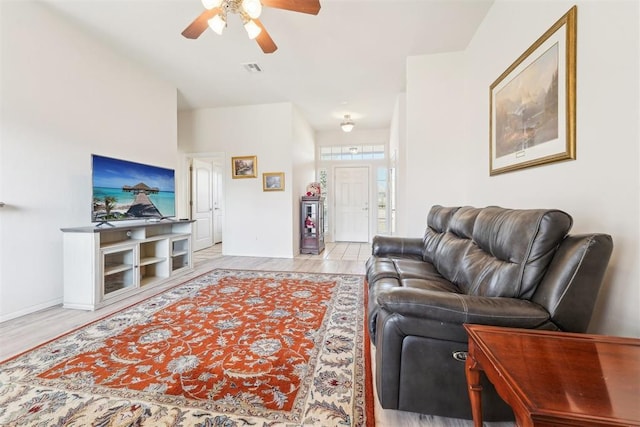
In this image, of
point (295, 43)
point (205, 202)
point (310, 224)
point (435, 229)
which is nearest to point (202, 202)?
point (205, 202)

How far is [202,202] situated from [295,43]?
417 cm

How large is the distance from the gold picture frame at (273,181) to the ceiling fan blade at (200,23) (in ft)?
8.98

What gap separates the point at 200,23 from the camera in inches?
90.7

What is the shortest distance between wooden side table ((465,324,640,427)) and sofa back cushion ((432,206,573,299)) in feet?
1.21

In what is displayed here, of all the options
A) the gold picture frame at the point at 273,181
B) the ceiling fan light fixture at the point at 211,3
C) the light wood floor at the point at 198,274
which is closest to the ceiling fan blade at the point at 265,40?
the ceiling fan light fixture at the point at 211,3

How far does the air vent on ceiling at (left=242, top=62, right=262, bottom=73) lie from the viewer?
3.58 meters

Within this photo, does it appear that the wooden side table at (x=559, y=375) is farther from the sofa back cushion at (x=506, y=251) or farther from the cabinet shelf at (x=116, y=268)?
the cabinet shelf at (x=116, y=268)

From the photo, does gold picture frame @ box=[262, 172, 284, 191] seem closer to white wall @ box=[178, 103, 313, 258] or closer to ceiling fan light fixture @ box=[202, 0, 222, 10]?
white wall @ box=[178, 103, 313, 258]

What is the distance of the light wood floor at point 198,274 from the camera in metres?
1.27

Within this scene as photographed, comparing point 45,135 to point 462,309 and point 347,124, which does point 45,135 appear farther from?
point 347,124

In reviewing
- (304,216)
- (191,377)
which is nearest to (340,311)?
(191,377)

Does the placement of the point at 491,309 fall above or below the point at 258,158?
below

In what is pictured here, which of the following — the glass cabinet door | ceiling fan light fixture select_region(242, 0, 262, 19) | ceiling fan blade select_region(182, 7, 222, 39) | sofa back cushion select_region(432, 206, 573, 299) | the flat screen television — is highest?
ceiling fan blade select_region(182, 7, 222, 39)

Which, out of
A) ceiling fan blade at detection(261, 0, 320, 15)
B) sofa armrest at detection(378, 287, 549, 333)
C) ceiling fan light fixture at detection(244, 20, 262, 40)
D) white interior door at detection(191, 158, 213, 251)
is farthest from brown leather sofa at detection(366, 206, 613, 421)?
white interior door at detection(191, 158, 213, 251)
